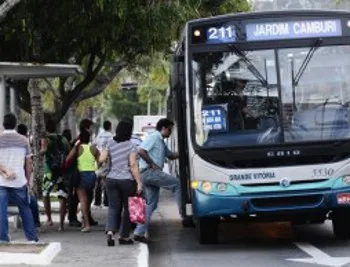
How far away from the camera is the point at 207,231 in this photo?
11.7 m

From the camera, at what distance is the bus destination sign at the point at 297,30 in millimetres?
10992

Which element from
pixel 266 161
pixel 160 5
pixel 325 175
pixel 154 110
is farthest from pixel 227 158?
pixel 154 110

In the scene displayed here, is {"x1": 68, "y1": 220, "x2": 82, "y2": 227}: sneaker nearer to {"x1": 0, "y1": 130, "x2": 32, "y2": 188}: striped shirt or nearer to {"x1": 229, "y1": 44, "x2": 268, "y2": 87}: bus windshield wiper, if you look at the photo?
{"x1": 0, "y1": 130, "x2": 32, "y2": 188}: striped shirt

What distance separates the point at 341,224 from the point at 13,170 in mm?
4835

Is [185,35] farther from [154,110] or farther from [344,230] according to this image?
[154,110]

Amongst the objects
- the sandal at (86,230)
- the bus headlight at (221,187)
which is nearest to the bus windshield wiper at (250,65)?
the bus headlight at (221,187)

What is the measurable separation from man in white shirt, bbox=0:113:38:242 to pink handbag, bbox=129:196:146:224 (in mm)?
1407

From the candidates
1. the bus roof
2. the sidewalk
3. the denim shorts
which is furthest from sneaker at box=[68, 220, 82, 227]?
the bus roof

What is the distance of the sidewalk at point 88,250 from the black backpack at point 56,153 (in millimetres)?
1088

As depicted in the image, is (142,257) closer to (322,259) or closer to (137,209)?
(137,209)

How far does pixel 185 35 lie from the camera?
11.3m

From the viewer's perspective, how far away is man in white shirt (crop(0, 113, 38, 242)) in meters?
10.7

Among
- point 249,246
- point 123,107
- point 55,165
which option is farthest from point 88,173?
point 123,107

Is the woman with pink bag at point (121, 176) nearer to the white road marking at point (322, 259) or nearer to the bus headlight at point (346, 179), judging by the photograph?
the white road marking at point (322, 259)
